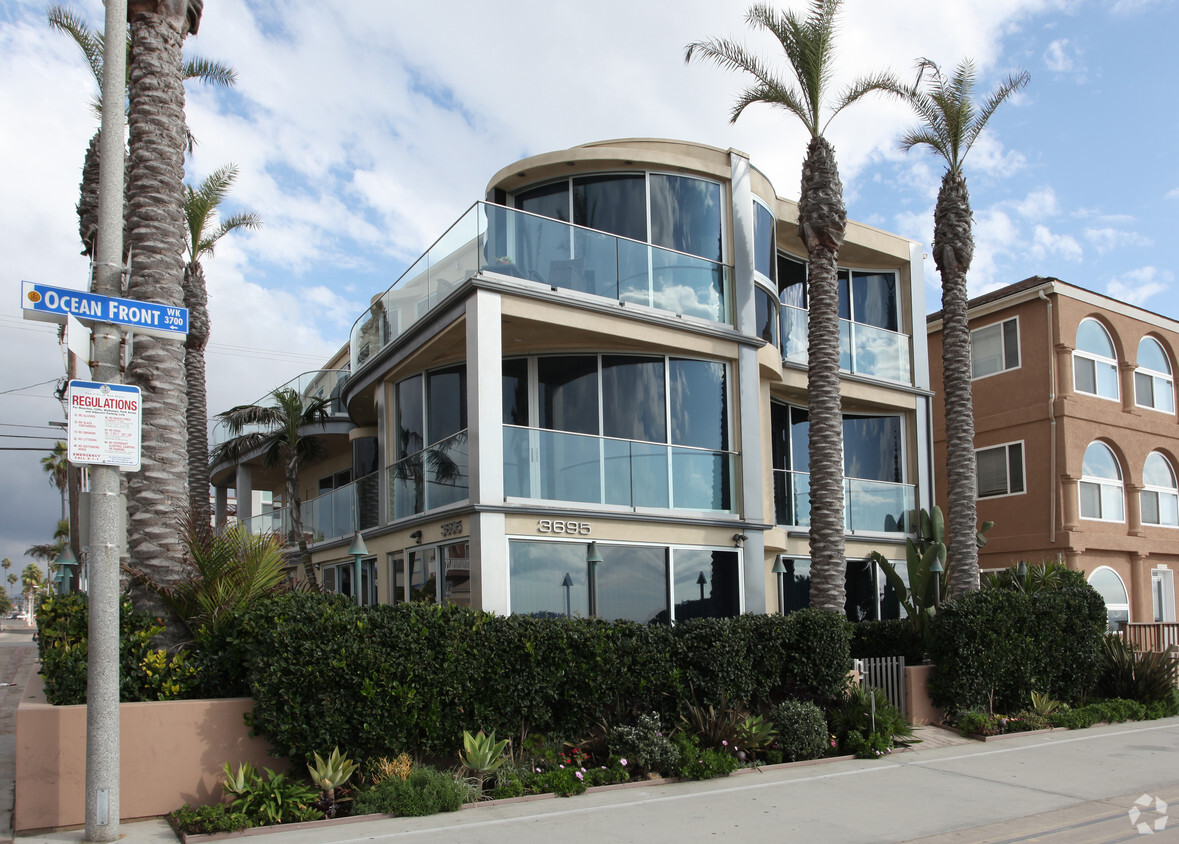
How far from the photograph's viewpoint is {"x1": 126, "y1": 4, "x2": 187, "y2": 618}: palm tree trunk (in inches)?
365

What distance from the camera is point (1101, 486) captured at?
2286 cm

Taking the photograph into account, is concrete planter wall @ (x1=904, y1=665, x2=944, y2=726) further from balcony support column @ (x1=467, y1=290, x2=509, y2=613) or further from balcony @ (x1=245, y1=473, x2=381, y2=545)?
balcony @ (x1=245, y1=473, x2=381, y2=545)

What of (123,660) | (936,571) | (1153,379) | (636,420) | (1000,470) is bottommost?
(123,660)

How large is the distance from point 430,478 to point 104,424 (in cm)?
780

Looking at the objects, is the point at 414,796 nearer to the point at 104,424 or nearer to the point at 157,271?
the point at 104,424

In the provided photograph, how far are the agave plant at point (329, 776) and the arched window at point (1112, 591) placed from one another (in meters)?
19.9

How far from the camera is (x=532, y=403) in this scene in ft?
50.2

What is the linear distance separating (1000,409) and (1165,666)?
Result: 891 cm

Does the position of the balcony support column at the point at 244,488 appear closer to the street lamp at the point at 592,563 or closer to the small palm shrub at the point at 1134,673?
the street lamp at the point at 592,563

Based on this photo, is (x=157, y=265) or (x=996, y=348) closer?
(x=157, y=265)

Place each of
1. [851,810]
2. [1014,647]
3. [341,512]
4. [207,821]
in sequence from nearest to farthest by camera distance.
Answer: [207,821], [851,810], [1014,647], [341,512]

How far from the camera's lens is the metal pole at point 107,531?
7.21m

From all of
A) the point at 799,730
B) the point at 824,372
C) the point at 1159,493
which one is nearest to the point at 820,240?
the point at 824,372

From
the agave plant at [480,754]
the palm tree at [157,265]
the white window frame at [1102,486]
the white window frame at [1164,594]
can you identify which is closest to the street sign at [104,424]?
the palm tree at [157,265]
